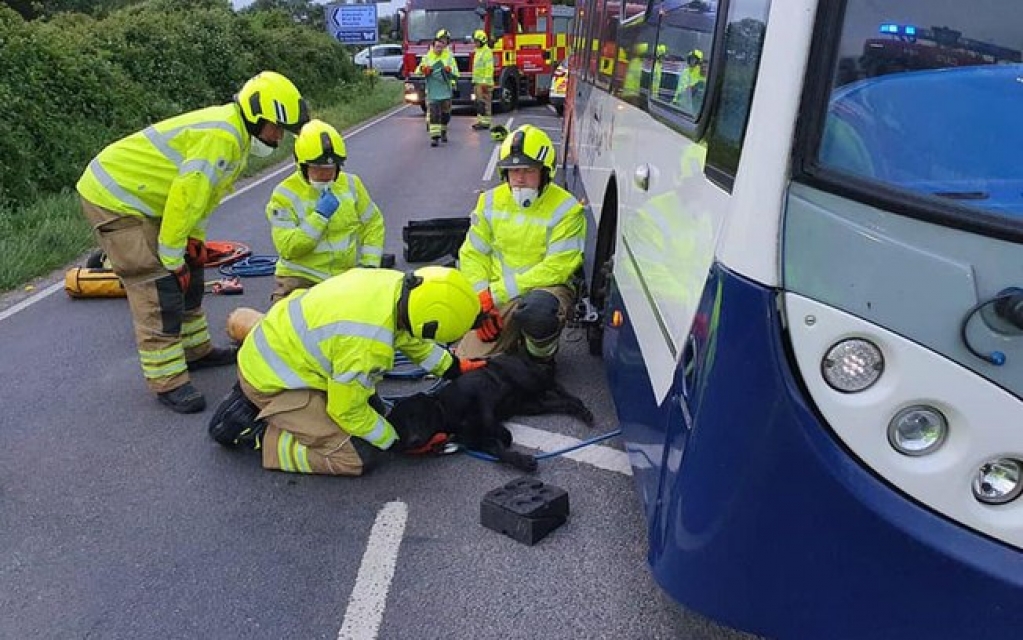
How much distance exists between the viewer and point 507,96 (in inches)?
814

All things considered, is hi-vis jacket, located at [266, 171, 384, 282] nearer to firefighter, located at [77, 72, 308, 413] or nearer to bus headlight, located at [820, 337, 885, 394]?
firefighter, located at [77, 72, 308, 413]

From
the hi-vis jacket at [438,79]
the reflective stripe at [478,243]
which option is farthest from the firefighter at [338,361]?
the hi-vis jacket at [438,79]

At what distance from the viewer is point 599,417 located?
424 centimetres

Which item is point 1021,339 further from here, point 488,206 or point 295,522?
point 488,206

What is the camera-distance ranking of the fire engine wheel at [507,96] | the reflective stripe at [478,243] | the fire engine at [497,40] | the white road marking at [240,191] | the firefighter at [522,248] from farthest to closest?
1. the fire engine wheel at [507,96]
2. the fire engine at [497,40]
3. the white road marking at [240,191]
4. the reflective stripe at [478,243]
5. the firefighter at [522,248]

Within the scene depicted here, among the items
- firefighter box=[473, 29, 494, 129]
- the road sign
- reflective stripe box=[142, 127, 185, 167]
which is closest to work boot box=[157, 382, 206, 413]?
reflective stripe box=[142, 127, 185, 167]

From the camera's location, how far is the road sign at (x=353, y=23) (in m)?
25.7

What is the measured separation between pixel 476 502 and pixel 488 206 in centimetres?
178

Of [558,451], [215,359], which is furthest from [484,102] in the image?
[558,451]

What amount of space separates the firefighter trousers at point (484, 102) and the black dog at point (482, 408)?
13.9 metres

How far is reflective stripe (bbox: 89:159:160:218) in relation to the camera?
13.9 ft

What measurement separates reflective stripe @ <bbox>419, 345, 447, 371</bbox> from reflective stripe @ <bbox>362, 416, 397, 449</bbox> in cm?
36

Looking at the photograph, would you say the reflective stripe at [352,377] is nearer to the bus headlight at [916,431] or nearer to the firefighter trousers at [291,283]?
the firefighter trousers at [291,283]

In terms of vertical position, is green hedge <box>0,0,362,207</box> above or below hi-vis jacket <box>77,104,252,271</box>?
below
